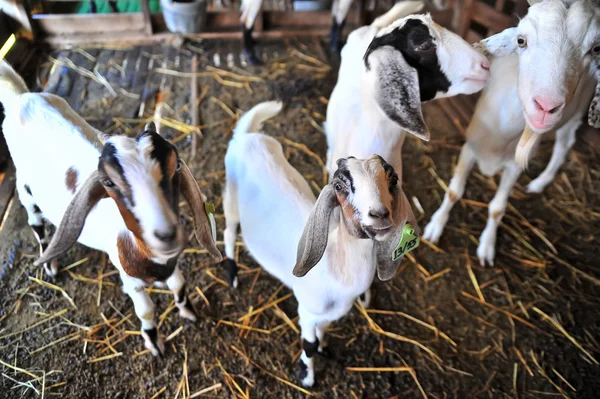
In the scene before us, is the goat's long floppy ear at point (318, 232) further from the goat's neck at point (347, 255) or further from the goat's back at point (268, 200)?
the goat's back at point (268, 200)

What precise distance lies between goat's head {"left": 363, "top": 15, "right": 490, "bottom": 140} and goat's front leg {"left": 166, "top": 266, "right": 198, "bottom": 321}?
54.7 inches

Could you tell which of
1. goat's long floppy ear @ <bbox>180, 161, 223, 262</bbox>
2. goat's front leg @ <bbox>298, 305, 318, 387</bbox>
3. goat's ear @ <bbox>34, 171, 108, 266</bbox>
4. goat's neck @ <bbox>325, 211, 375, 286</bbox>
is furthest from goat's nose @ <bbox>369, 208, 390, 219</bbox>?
goat's ear @ <bbox>34, 171, 108, 266</bbox>

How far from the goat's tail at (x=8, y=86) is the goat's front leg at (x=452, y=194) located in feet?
8.98

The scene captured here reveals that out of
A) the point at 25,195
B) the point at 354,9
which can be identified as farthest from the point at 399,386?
the point at 354,9

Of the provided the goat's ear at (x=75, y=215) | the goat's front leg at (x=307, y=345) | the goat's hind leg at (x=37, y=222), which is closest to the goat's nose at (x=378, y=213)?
the goat's front leg at (x=307, y=345)

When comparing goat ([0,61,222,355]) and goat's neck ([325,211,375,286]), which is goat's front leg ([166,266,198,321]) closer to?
goat ([0,61,222,355])

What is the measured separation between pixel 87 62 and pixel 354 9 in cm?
315

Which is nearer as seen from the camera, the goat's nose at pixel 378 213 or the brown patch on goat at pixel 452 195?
the goat's nose at pixel 378 213

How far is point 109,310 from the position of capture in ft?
9.09

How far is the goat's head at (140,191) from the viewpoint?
1.49 meters

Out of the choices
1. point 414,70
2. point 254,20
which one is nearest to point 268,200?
point 414,70

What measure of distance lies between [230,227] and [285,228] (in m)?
0.60

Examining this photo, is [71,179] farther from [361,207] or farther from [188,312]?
[361,207]

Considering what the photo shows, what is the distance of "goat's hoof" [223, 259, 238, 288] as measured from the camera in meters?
2.90
